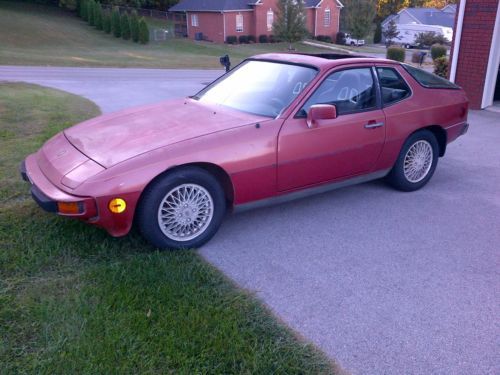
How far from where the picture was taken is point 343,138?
15.2ft

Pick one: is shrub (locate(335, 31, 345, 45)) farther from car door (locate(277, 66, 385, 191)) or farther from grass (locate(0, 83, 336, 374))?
grass (locate(0, 83, 336, 374))

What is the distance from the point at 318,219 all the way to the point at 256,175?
0.92m

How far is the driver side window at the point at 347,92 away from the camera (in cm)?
455

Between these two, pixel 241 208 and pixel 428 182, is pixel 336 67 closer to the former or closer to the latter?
pixel 241 208

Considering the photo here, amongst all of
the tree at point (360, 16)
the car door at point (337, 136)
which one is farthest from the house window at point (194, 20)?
the car door at point (337, 136)

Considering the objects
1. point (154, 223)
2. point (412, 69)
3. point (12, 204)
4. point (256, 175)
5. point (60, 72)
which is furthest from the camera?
point (60, 72)

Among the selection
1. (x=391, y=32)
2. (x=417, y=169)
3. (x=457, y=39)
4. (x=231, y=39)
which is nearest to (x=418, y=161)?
(x=417, y=169)

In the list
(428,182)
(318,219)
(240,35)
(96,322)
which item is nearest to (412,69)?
(428,182)

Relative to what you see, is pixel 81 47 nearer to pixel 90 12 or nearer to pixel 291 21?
pixel 90 12

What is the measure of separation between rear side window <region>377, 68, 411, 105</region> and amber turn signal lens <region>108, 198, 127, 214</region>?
2.96 m

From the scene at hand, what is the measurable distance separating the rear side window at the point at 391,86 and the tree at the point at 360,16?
3948 cm

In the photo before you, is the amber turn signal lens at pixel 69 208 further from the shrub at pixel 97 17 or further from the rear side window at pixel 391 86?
the shrub at pixel 97 17

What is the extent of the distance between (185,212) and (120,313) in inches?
43.4

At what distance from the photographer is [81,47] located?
34406mm
